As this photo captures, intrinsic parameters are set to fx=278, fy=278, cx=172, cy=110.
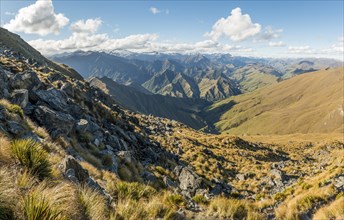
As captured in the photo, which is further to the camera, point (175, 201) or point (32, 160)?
point (175, 201)

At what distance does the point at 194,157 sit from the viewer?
46.6 m

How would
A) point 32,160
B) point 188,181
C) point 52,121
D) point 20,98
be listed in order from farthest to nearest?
1. point 188,181
2. point 20,98
3. point 52,121
4. point 32,160

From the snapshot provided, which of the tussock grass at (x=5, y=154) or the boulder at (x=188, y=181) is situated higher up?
the tussock grass at (x=5, y=154)

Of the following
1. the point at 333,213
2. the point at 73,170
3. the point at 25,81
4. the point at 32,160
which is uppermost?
the point at 25,81

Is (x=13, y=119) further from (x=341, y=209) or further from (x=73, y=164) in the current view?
(x=341, y=209)

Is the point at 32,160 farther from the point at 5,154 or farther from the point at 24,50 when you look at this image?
the point at 24,50

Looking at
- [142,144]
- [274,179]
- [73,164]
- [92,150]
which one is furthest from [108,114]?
[73,164]

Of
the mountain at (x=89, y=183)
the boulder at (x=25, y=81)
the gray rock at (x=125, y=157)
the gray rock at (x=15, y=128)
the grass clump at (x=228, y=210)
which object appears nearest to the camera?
the mountain at (x=89, y=183)

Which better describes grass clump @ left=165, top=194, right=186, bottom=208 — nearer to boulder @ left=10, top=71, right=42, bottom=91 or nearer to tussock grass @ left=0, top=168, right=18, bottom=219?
tussock grass @ left=0, top=168, right=18, bottom=219

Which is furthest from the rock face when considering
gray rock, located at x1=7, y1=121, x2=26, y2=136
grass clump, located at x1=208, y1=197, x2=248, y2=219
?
gray rock, located at x1=7, y1=121, x2=26, y2=136

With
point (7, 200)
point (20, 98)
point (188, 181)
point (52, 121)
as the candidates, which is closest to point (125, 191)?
point (7, 200)

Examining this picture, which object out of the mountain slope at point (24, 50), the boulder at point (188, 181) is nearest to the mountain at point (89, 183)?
the boulder at point (188, 181)

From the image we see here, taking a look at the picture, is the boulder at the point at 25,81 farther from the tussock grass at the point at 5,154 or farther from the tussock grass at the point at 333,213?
the tussock grass at the point at 333,213

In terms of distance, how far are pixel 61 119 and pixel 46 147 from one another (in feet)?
22.2
